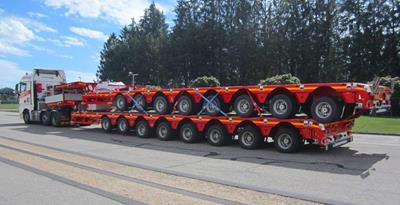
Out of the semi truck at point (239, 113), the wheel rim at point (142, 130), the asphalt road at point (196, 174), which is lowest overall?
the asphalt road at point (196, 174)

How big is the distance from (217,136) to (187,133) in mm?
1373

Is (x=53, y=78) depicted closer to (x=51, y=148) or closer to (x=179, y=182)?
(x=51, y=148)

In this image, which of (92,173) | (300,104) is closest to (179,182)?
(92,173)

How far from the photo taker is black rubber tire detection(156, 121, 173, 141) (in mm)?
14609

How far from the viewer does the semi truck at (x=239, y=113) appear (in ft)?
34.9

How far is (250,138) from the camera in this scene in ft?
39.9

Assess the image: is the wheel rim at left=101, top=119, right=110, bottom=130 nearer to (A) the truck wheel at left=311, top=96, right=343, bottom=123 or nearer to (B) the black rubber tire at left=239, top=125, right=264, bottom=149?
(B) the black rubber tire at left=239, top=125, right=264, bottom=149

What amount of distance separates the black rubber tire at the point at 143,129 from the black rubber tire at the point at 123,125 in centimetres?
75

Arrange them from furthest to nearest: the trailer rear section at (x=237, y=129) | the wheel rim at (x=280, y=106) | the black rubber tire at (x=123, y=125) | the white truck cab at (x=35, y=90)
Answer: the white truck cab at (x=35, y=90) → the black rubber tire at (x=123, y=125) → the wheel rim at (x=280, y=106) → the trailer rear section at (x=237, y=129)

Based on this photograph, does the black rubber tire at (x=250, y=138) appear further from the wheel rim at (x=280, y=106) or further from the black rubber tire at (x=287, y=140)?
the wheel rim at (x=280, y=106)

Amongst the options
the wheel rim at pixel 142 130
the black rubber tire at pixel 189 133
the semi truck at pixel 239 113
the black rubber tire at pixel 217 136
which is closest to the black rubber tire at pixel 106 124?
the semi truck at pixel 239 113

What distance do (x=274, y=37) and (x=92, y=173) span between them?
184 feet

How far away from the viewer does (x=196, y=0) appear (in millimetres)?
70312

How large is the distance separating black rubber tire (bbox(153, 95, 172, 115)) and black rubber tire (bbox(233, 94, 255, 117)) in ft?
10.2
